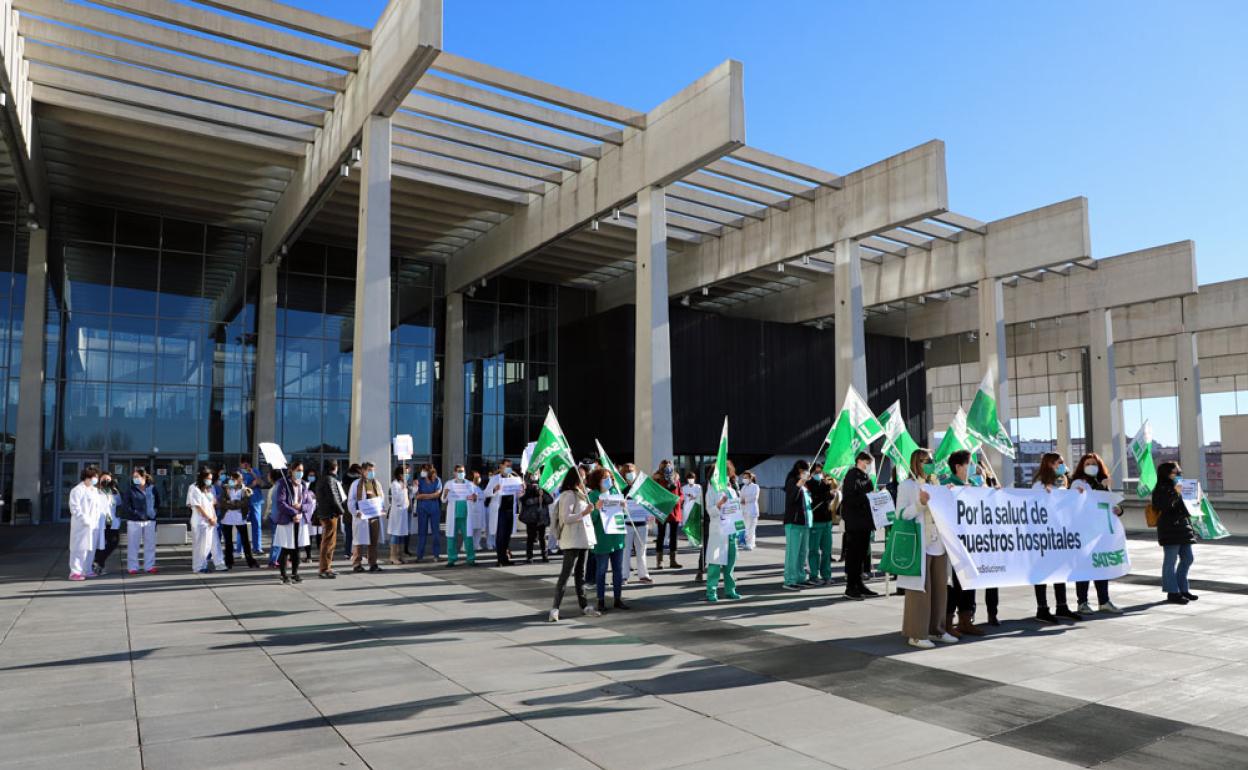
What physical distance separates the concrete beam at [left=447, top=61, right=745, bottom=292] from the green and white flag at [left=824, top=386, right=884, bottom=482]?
9.83m

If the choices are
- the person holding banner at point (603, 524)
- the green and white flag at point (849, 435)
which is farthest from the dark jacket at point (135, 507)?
the green and white flag at point (849, 435)

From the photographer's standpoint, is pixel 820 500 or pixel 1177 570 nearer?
pixel 1177 570

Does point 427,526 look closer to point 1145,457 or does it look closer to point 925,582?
point 925,582

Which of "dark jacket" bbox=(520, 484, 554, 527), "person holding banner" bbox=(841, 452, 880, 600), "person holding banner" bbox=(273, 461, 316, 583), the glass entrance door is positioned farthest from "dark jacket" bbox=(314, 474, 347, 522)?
the glass entrance door

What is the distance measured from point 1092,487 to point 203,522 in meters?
13.7

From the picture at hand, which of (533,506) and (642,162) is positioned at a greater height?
(642,162)

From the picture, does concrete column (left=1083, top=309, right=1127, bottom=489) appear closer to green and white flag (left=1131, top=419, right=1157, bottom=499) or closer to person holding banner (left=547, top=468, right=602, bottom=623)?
green and white flag (left=1131, top=419, right=1157, bottom=499)

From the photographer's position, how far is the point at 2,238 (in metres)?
27.5

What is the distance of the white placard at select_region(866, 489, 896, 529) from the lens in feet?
36.5

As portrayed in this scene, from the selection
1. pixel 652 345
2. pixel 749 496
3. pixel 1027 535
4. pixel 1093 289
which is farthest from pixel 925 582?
pixel 1093 289

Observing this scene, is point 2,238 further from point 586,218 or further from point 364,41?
point 586,218

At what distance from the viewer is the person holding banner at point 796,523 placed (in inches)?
468

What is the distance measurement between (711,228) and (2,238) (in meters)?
23.3

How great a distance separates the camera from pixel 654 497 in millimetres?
12250
